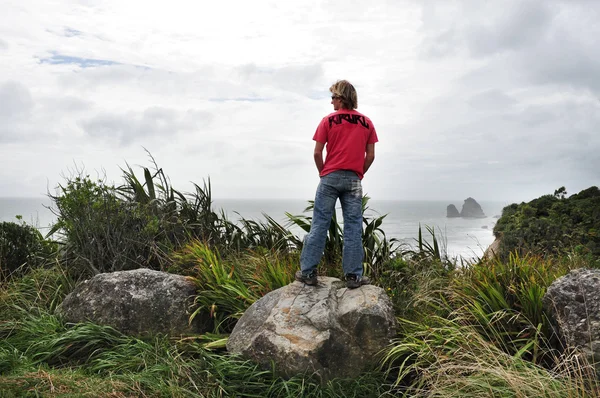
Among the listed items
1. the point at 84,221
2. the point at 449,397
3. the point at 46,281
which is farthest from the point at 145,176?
the point at 449,397

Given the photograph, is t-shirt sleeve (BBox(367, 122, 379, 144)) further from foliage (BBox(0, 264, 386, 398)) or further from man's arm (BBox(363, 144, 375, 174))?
foliage (BBox(0, 264, 386, 398))

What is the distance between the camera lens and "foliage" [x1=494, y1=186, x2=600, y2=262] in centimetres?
886

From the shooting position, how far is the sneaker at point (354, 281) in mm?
5676

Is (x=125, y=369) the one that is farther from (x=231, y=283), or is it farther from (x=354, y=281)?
(x=354, y=281)

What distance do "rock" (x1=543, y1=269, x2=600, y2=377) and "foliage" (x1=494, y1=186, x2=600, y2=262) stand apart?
3.76 meters

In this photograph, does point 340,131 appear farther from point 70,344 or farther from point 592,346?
point 70,344

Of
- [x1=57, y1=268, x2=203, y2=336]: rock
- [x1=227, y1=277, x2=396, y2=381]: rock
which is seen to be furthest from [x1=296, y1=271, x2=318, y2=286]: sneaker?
[x1=57, y1=268, x2=203, y2=336]: rock

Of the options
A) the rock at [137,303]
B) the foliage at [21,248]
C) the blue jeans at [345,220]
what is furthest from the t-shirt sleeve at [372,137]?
the foliage at [21,248]

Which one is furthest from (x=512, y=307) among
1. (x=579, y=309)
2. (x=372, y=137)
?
(x=372, y=137)

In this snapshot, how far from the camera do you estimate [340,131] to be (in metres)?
5.80

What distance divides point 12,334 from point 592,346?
6.31 metres

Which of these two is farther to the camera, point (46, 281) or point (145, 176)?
point (145, 176)

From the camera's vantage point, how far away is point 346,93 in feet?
19.2

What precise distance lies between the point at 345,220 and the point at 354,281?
675 millimetres
